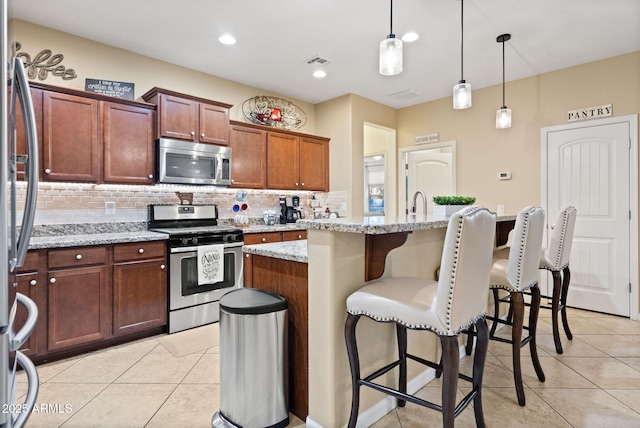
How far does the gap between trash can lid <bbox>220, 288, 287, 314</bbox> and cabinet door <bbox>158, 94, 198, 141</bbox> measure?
2.27m

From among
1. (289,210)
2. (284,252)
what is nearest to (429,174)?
(289,210)

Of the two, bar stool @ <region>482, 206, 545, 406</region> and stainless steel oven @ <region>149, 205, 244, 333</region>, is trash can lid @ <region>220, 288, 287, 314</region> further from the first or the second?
stainless steel oven @ <region>149, 205, 244, 333</region>

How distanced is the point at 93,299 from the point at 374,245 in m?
2.40

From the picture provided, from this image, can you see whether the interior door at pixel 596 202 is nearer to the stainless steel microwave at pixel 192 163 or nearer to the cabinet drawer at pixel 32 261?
the stainless steel microwave at pixel 192 163

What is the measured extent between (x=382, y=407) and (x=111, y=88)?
11.8 feet

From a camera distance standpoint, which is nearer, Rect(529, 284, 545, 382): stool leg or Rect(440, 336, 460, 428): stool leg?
Rect(440, 336, 460, 428): stool leg

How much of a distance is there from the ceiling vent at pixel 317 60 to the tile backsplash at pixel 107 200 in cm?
178

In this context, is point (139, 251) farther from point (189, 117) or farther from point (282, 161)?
point (282, 161)

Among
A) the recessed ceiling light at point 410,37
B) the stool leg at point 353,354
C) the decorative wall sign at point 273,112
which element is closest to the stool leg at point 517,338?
the stool leg at point 353,354

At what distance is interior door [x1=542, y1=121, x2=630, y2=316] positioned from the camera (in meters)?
3.65

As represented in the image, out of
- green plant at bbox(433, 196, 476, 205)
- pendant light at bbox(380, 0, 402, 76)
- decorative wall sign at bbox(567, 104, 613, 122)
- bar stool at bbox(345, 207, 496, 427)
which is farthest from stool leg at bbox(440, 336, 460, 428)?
decorative wall sign at bbox(567, 104, 613, 122)

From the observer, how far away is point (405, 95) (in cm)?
499

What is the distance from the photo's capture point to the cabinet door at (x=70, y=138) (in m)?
2.85

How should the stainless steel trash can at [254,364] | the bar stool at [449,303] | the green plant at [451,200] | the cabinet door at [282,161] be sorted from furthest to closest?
the cabinet door at [282,161]
the green plant at [451,200]
the stainless steel trash can at [254,364]
the bar stool at [449,303]
